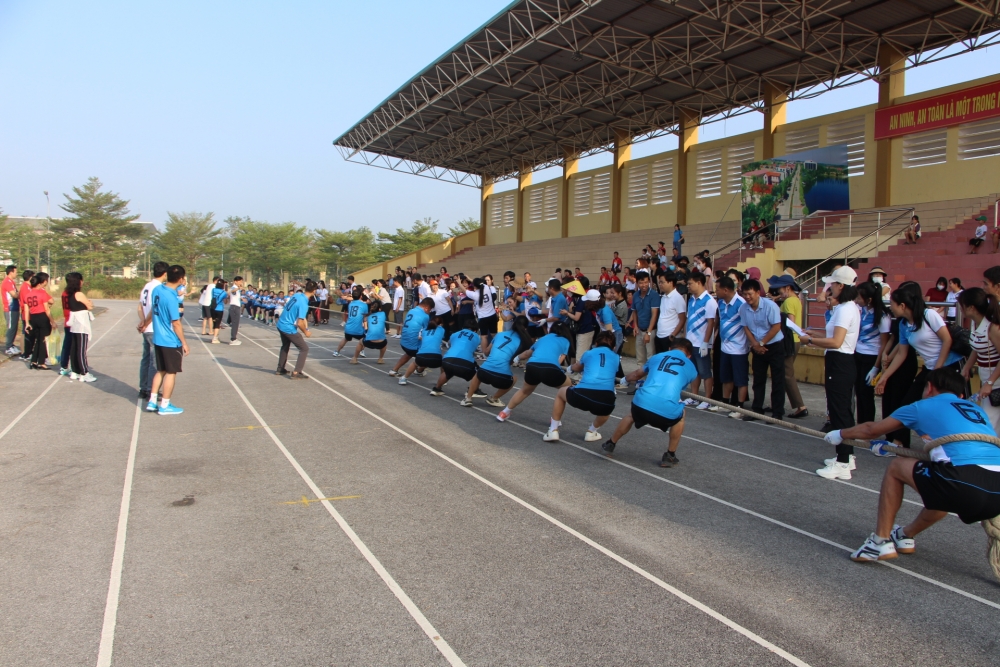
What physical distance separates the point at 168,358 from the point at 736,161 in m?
23.7

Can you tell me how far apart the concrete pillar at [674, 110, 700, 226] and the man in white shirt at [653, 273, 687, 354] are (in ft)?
63.6

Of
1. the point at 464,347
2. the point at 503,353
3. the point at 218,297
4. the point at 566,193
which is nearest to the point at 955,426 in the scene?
the point at 503,353

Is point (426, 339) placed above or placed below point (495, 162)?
below

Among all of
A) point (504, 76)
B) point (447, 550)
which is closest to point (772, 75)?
point (504, 76)

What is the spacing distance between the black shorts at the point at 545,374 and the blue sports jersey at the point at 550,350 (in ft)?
0.20

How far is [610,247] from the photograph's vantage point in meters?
30.2

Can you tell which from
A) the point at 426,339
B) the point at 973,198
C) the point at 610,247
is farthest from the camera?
the point at 610,247

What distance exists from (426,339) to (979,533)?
7.75 meters

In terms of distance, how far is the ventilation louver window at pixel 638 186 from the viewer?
31.2 m

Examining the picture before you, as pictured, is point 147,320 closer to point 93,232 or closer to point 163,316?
A: point 163,316

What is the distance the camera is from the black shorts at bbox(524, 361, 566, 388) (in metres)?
8.03

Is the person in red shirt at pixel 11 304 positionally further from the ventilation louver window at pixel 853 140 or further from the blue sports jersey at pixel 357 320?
the ventilation louver window at pixel 853 140

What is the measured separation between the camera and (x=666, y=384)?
21.1 feet

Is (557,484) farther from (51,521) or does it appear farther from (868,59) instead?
(868,59)
